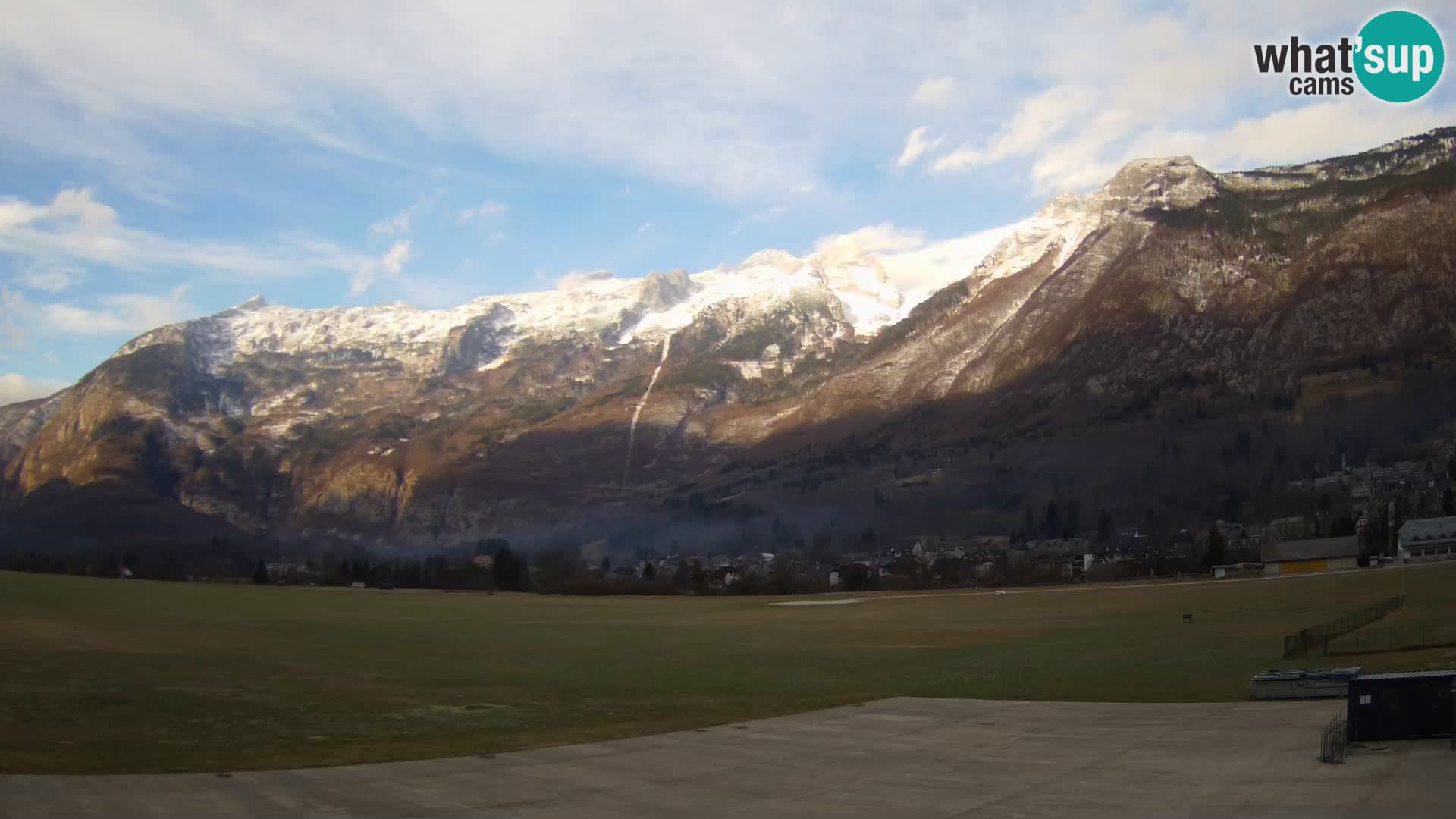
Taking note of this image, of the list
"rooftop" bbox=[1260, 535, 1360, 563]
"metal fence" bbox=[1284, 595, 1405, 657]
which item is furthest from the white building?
"metal fence" bbox=[1284, 595, 1405, 657]

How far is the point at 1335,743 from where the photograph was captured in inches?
1195

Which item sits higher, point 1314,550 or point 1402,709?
point 1314,550

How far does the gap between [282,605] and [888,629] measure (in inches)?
2658

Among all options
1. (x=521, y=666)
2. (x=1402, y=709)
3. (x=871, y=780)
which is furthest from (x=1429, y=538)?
(x=871, y=780)

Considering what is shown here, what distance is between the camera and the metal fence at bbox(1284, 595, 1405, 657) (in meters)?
56.2

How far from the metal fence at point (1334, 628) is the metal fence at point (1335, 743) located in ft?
78.2

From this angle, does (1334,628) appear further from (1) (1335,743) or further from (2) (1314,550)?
(2) (1314,550)

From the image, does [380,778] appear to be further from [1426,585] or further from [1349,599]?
[1426,585]

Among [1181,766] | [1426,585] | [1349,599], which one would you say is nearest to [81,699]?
[1181,766]

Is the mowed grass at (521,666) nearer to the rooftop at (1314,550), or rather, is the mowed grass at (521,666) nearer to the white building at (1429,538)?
the white building at (1429,538)

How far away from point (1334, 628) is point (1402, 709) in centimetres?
3840

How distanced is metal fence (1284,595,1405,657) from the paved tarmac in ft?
62.5

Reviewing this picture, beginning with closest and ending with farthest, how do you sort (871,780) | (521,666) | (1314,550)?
(871,780) → (521,666) → (1314,550)

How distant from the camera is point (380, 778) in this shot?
29438 millimetres
